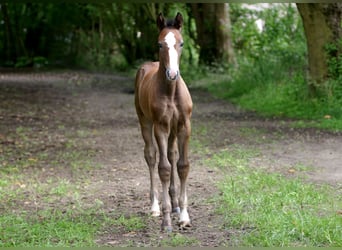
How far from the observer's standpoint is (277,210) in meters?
6.79

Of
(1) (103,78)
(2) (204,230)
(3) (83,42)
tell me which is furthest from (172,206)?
(3) (83,42)

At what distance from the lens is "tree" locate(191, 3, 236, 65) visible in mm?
24828

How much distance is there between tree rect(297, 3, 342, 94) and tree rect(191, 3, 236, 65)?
9.83 meters

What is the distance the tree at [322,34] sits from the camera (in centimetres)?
1441

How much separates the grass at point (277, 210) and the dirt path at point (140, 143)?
0.66 ft

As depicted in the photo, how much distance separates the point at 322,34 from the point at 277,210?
847 centimetres

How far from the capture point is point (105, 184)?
29.1 feet

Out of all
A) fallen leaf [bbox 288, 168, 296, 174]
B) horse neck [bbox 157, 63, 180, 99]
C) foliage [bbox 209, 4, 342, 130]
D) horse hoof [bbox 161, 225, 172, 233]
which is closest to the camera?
horse hoof [bbox 161, 225, 172, 233]

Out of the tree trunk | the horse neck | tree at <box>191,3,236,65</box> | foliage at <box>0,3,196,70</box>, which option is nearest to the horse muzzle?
the horse neck

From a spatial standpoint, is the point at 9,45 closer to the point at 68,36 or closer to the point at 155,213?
the point at 68,36

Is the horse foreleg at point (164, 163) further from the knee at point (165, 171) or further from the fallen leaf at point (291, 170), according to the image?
the fallen leaf at point (291, 170)

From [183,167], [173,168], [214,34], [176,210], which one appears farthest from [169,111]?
[214,34]

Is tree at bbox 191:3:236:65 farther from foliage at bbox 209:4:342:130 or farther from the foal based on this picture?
the foal

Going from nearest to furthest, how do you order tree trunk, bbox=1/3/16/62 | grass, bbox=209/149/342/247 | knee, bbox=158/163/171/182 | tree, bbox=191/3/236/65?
1. grass, bbox=209/149/342/247
2. knee, bbox=158/163/171/182
3. tree, bbox=191/3/236/65
4. tree trunk, bbox=1/3/16/62
